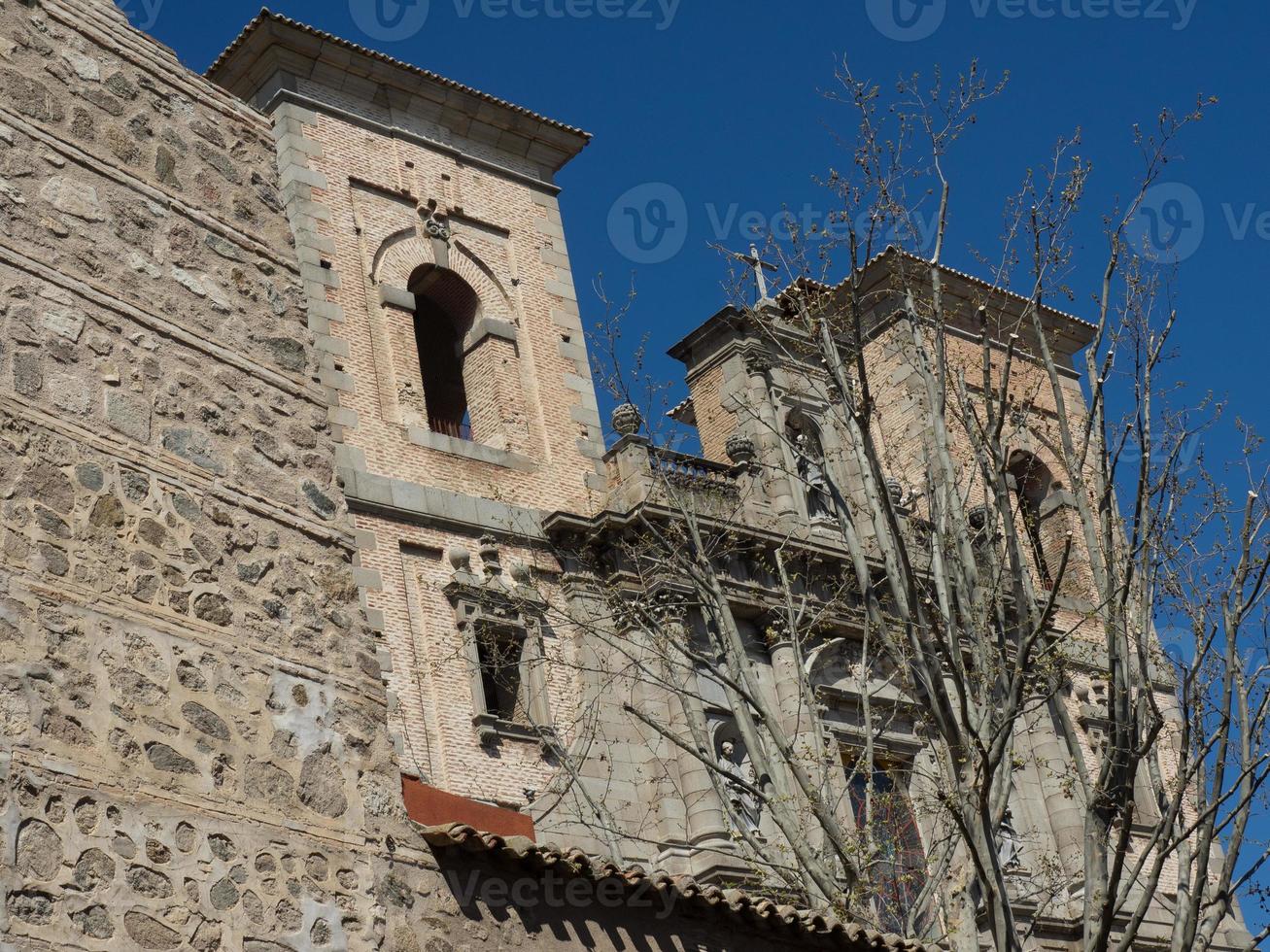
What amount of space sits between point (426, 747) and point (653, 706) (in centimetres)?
285

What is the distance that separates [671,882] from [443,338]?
15495 mm

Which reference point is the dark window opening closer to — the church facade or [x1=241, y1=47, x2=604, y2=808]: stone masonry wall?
[x1=241, y1=47, x2=604, y2=808]: stone masonry wall

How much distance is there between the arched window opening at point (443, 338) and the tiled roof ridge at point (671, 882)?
1195 centimetres

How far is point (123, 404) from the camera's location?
23.2 feet

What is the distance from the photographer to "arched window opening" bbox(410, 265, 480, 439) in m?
21.9

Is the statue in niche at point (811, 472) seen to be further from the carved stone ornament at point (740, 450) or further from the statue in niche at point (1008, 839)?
the statue in niche at point (1008, 839)

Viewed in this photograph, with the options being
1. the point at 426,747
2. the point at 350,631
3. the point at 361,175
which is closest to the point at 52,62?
the point at 350,631

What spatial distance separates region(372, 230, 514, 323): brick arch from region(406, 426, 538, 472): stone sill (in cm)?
207

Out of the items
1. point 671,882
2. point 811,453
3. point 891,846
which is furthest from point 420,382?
point 671,882

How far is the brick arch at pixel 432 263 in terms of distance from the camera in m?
21.1

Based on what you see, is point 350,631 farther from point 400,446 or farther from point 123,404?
point 400,446

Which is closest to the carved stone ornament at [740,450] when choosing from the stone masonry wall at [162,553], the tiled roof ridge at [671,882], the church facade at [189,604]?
the tiled roof ridge at [671,882]

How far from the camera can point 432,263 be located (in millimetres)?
21703

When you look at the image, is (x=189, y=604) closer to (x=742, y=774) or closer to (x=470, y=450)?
(x=470, y=450)
